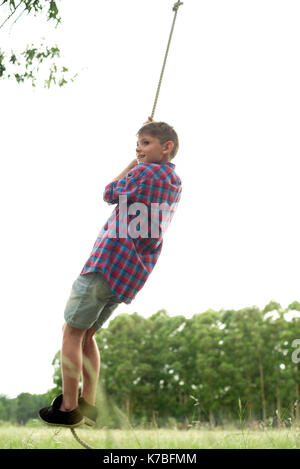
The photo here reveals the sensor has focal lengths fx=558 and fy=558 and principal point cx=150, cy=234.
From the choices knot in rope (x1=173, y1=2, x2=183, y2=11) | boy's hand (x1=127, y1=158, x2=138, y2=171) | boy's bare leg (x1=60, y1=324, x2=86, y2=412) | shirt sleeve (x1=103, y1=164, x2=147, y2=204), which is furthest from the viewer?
knot in rope (x1=173, y1=2, x2=183, y2=11)

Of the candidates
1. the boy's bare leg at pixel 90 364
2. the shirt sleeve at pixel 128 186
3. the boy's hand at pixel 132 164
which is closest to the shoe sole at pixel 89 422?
the boy's bare leg at pixel 90 364

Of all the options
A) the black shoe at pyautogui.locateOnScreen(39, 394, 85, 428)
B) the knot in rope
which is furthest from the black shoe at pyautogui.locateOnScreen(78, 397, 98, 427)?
the knot in rope

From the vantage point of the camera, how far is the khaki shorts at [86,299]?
3.79 m

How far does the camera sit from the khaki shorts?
3785 mm

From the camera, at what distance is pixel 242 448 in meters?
3.68

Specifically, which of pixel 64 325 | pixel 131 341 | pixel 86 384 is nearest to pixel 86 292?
pixel 64 325

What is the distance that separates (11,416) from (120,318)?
1838 cm

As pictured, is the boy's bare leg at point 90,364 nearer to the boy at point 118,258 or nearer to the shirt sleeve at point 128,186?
the boy at point 118,258

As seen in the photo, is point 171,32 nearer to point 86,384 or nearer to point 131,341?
point 86,384

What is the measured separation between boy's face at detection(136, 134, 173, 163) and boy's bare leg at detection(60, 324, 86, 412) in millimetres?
1333

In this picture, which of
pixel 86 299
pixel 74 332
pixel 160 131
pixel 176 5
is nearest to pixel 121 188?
pixel 160 131

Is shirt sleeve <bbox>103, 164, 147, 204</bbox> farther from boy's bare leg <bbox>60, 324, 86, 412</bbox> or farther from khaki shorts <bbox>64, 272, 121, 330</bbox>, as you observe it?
boy's bare leg <bbox>60, 324, 86, 412</bbox>

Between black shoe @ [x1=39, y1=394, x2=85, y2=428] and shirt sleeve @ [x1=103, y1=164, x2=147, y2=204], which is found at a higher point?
shirt sleeve @ [x1=103, y1=164, x2=147, y2=204]

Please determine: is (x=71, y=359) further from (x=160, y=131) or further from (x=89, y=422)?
(x=160, y=131)
